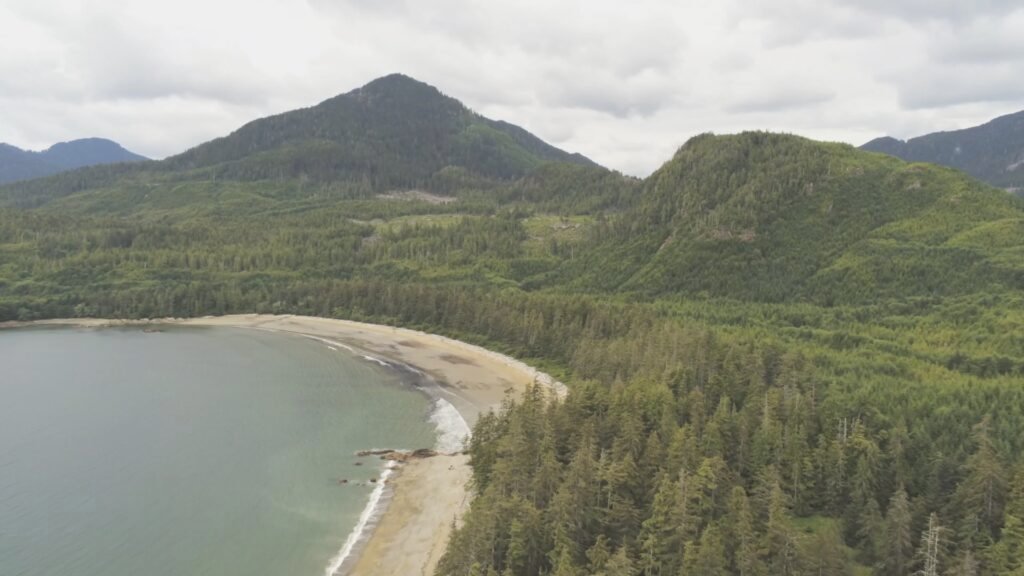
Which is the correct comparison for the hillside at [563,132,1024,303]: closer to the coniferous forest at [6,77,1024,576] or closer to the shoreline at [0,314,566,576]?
the coniferous forest at [6,77,1024,576]

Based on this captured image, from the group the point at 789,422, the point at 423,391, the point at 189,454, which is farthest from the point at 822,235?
the point at 189,454

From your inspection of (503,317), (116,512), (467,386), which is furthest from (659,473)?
(503,317)

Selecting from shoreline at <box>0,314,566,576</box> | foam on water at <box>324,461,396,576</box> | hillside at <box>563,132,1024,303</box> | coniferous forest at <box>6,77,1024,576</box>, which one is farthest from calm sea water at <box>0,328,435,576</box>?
hillside at <box>563,132,1024,303</box>

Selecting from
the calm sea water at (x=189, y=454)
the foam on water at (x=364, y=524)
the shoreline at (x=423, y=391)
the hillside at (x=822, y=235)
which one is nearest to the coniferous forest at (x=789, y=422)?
the hillside at (x=822, y=235)

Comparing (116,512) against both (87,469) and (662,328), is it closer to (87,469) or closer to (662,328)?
(87,469)

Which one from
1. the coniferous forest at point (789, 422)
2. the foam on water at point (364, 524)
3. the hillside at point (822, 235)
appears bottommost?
the foam on water at point (364, 524)

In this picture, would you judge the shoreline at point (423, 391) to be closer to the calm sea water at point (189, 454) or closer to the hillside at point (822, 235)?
the calm sea water at point (189, 454)
